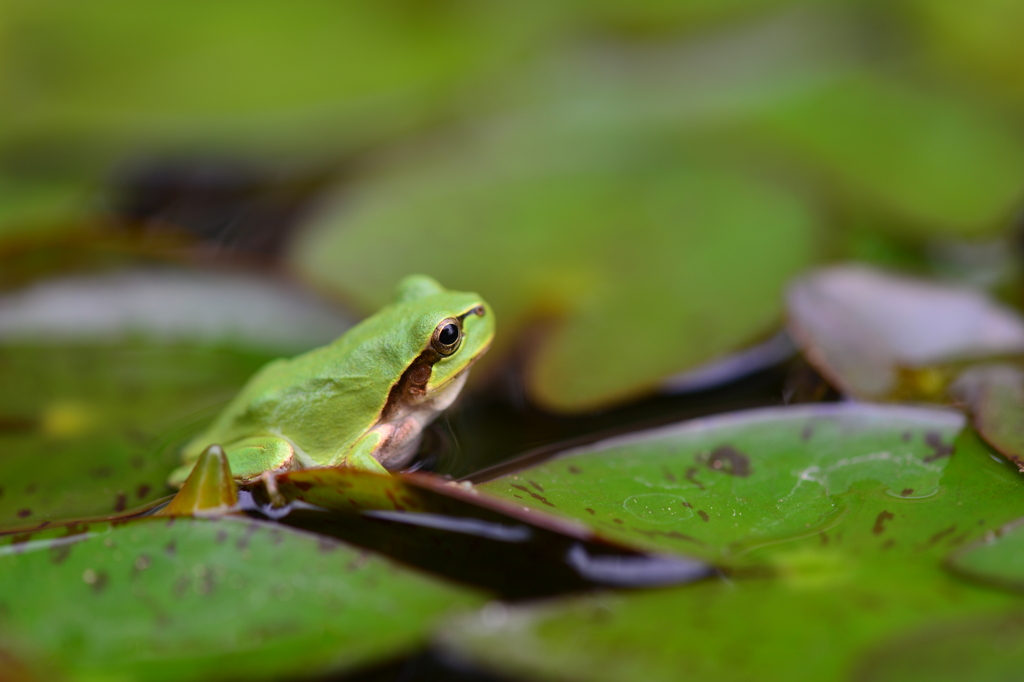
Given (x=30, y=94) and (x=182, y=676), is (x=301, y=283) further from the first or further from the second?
(x=30, y=94)

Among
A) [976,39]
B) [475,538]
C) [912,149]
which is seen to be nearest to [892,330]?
[912,149]

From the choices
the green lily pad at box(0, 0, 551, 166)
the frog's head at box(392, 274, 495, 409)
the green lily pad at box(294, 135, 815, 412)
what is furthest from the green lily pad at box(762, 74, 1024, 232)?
the frog's head at box(392, 274, 495, 409)

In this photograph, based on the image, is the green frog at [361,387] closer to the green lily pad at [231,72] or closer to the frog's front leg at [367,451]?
the frog's front leg at [367,451]

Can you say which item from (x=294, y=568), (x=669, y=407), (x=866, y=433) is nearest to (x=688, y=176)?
(x=669, y=407)

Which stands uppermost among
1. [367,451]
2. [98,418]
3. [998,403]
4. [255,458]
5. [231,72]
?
[231,72]

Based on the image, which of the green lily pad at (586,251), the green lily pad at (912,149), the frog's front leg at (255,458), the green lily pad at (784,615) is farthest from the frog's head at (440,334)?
Answer: the green lily pad at (912,149)

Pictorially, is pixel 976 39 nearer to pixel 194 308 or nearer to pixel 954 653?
pixel 954 653

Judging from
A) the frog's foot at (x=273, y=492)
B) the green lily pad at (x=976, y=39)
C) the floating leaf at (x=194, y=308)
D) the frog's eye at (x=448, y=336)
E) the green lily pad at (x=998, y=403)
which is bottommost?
the green lily pad at (x=998, y=403)
